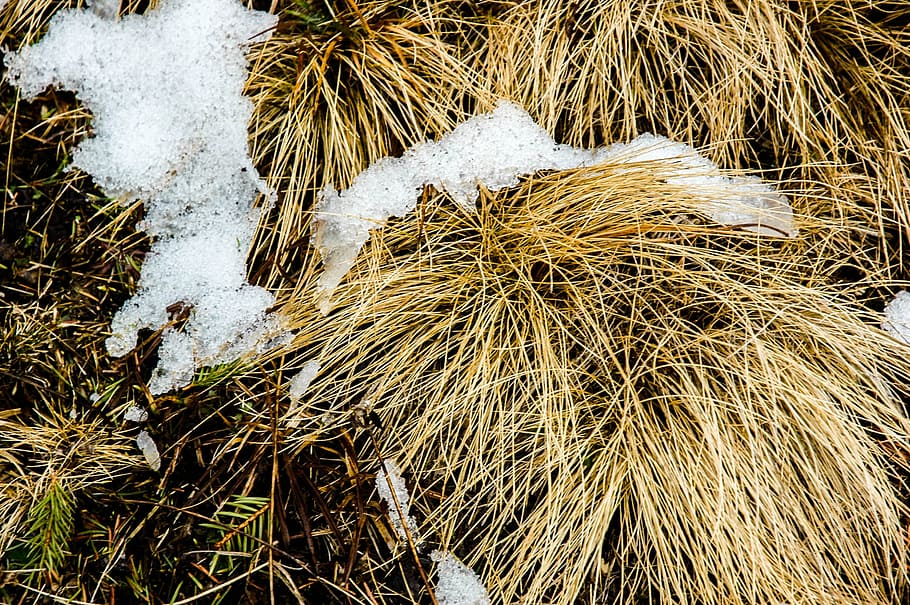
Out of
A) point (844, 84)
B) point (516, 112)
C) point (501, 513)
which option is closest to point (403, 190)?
point (516, 112)

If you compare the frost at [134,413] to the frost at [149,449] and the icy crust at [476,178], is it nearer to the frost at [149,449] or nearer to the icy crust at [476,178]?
the frost at [149,449]

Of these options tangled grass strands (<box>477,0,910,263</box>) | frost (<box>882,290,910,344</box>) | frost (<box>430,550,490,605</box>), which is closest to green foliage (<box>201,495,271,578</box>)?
frost (<box>430,550,490,605</box>)

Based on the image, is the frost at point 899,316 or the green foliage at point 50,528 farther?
the frost at point 899,316

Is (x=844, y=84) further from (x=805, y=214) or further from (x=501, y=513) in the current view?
(x=501, y=513)

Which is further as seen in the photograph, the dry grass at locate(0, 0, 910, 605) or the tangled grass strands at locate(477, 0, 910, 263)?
the tangled grass strands at locate(477, 0, 910, 263)

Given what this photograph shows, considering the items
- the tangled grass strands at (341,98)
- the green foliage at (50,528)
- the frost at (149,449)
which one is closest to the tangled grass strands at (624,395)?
the tangled grass strands at (341,98)

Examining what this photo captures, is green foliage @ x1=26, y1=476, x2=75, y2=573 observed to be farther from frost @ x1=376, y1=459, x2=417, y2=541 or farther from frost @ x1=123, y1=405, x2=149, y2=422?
frost @ x1=376, y1=459, x2=417, y2=541
